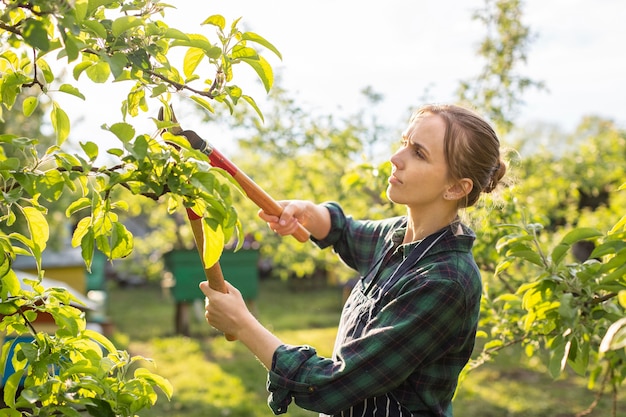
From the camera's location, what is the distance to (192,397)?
6.14 m

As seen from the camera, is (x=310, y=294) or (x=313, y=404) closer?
(x=313, y=404)

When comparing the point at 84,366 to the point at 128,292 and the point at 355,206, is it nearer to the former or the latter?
the point at 355,206

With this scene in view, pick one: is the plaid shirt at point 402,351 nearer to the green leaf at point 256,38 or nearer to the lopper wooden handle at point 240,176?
the lopper wooden handle at point 240,176

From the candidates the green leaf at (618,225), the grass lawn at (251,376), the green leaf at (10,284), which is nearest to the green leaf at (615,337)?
the green leaf at (618,225)

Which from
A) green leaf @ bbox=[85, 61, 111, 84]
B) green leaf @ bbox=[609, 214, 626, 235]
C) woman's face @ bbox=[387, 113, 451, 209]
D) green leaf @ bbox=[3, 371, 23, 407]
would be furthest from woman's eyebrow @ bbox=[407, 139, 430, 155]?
green leaf @ bbox=[3, 371, 23, 407]

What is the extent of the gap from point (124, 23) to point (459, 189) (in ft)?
3.37

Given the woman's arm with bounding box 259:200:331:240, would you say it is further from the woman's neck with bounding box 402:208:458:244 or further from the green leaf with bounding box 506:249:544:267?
the green leaf with bounding box 506:249:544:267

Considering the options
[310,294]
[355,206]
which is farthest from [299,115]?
[310,294]

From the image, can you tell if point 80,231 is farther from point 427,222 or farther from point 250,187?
point 427,222

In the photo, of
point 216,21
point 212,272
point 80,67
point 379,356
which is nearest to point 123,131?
point 80,67

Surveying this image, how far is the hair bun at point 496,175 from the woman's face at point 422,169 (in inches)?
7.5

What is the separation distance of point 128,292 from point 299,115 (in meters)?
11.7

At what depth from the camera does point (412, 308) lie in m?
1.79

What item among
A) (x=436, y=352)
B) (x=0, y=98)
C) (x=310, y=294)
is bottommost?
(x=310, y=294)
